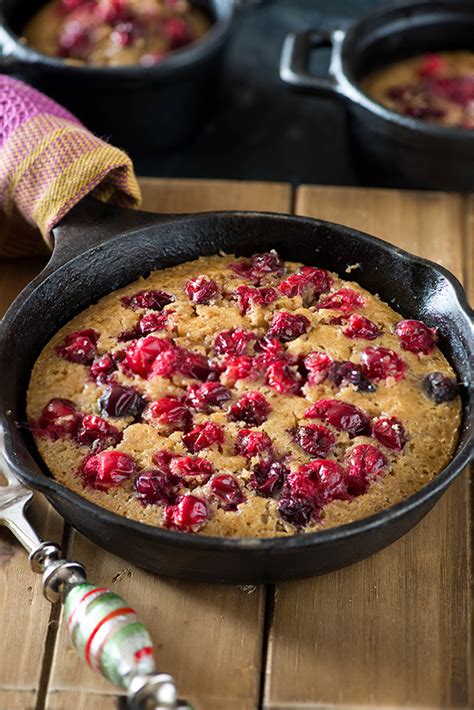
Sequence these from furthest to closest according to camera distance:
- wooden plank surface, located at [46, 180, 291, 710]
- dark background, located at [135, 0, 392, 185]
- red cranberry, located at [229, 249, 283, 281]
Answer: dark background, located at [135, 0, 392, 185] → red cranberry, located at [229, 249, 283, 281] → wooden plank surface, located at [46, 180, 291, 710]

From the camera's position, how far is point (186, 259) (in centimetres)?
305

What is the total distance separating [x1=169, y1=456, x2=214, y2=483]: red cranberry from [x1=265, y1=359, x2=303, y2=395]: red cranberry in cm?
29

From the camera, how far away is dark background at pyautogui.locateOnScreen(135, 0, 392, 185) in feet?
14.0

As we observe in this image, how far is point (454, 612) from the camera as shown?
2.46 m

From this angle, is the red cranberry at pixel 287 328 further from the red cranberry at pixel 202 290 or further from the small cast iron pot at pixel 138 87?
the small cast iron pot at pixel 138 87

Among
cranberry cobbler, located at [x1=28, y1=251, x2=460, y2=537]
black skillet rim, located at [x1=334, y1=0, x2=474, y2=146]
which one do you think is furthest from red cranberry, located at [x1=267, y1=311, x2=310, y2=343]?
black skillet rim, located at [x1=334, y1=0, x2=474, y2=146]

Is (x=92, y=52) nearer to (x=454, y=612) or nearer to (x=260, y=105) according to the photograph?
(x=260, y=105)

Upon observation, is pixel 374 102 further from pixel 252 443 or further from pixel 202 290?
pixel 252 443

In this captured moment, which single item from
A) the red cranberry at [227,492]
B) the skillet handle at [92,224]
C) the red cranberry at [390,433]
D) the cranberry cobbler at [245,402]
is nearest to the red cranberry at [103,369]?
the cranberry cobbler at [245,402]

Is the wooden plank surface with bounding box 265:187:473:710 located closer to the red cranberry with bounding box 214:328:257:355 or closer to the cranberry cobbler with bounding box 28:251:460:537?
the cranberry cobbler with bounding box 28:251:460:537

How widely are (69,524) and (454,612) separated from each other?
941 millimetres

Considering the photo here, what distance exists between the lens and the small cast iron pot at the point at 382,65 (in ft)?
11.6

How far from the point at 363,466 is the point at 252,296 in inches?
25.0

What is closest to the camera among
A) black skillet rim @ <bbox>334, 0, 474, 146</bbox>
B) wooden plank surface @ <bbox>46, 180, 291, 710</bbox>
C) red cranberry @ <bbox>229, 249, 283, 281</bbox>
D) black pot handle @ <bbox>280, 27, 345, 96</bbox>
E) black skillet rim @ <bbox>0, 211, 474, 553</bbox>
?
black skillet rim @ <bbox>0, 211, 474, 553</bbox>
